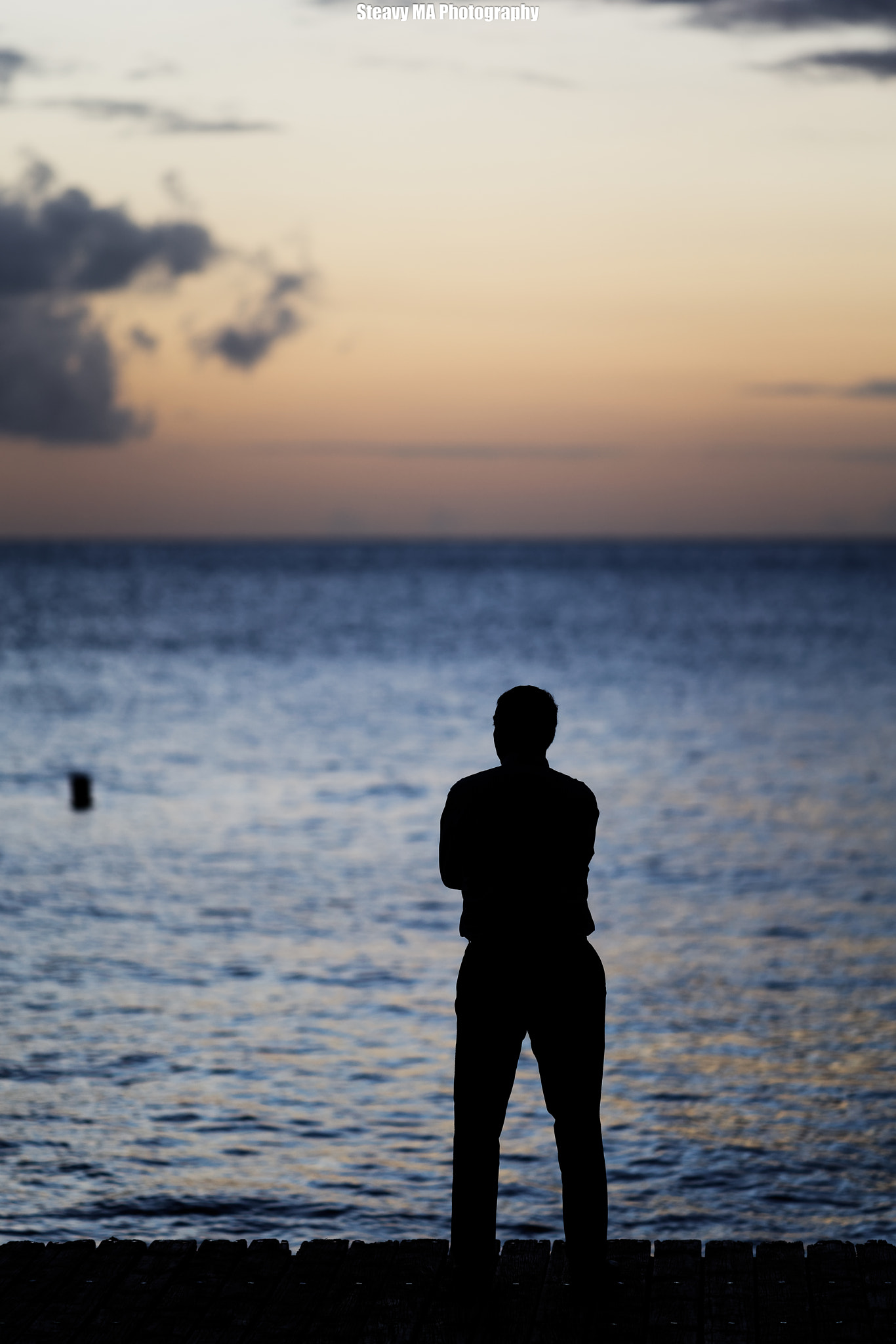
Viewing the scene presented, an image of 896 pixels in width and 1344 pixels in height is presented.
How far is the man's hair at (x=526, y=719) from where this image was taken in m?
5.71

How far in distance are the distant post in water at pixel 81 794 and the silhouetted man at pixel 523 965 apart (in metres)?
19.9

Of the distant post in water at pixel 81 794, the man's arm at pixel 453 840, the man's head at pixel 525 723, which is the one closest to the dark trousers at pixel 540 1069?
the man's arm at pixel 453 840

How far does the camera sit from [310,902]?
18.3 metres

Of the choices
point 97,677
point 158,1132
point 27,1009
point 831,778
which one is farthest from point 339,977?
point 97,677

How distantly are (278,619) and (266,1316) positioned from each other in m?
91.5

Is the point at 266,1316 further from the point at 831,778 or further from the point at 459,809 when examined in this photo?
the point at 831,778

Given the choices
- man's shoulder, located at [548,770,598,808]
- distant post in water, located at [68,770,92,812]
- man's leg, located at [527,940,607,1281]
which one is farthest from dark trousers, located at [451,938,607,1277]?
distant post in water, located at [68,770,92,812]

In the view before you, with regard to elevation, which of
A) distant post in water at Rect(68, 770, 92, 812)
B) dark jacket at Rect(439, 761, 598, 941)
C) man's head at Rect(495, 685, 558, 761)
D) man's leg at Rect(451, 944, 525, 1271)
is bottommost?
man's leg at Rect(451, 944, 525, 1271)

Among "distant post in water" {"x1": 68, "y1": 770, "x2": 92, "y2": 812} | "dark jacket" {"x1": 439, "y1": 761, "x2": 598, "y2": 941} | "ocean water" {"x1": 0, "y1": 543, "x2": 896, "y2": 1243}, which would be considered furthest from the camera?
"distant post in water" {"x1": 68, "y1": 770, "x2": 92, "y2": 812}

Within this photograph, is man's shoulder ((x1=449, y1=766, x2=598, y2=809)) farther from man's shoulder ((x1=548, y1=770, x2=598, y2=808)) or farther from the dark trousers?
the dark trousers

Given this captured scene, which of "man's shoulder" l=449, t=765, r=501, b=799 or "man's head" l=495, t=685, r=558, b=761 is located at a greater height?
"man's head" l=495, t=685, r=558, b=761

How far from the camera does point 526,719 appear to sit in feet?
18.7

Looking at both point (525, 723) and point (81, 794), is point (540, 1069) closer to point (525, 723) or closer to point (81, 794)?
point (525, 723)

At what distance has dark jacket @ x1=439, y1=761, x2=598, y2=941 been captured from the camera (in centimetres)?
561
